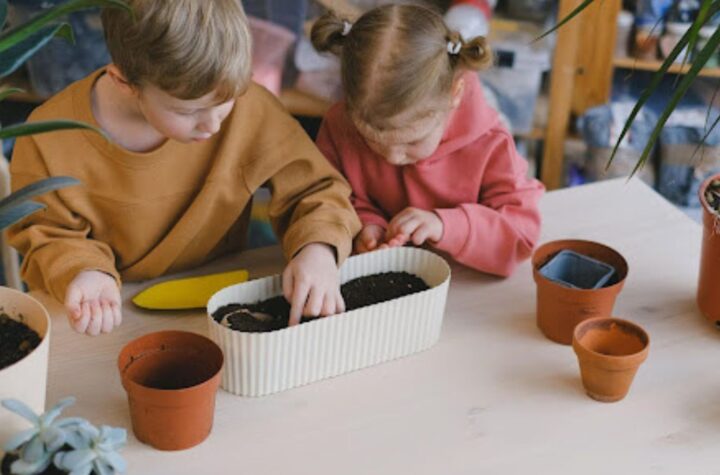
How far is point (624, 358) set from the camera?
1006 millimetres

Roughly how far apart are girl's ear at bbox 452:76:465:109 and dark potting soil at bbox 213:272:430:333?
0.25m

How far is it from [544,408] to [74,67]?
161 cm

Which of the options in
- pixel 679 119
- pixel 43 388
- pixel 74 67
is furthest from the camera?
pixel 679 119

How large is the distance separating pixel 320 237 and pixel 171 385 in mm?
274

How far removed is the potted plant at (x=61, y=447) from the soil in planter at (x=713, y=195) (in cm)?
75

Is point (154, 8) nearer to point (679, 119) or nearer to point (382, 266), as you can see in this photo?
point (382, 266)

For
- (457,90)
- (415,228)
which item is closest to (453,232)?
(415,228)

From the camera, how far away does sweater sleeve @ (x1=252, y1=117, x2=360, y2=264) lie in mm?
1230

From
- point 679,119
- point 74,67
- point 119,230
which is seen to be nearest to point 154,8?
point 119,230

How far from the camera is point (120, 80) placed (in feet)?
3.62

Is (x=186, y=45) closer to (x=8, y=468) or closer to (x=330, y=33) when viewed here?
(x=330, y=33)

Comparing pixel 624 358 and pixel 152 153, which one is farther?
pixel 152 153

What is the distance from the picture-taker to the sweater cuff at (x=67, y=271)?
109 cm

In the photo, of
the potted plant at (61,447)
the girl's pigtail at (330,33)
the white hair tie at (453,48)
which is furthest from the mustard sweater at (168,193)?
the potted plant at (61,447)
